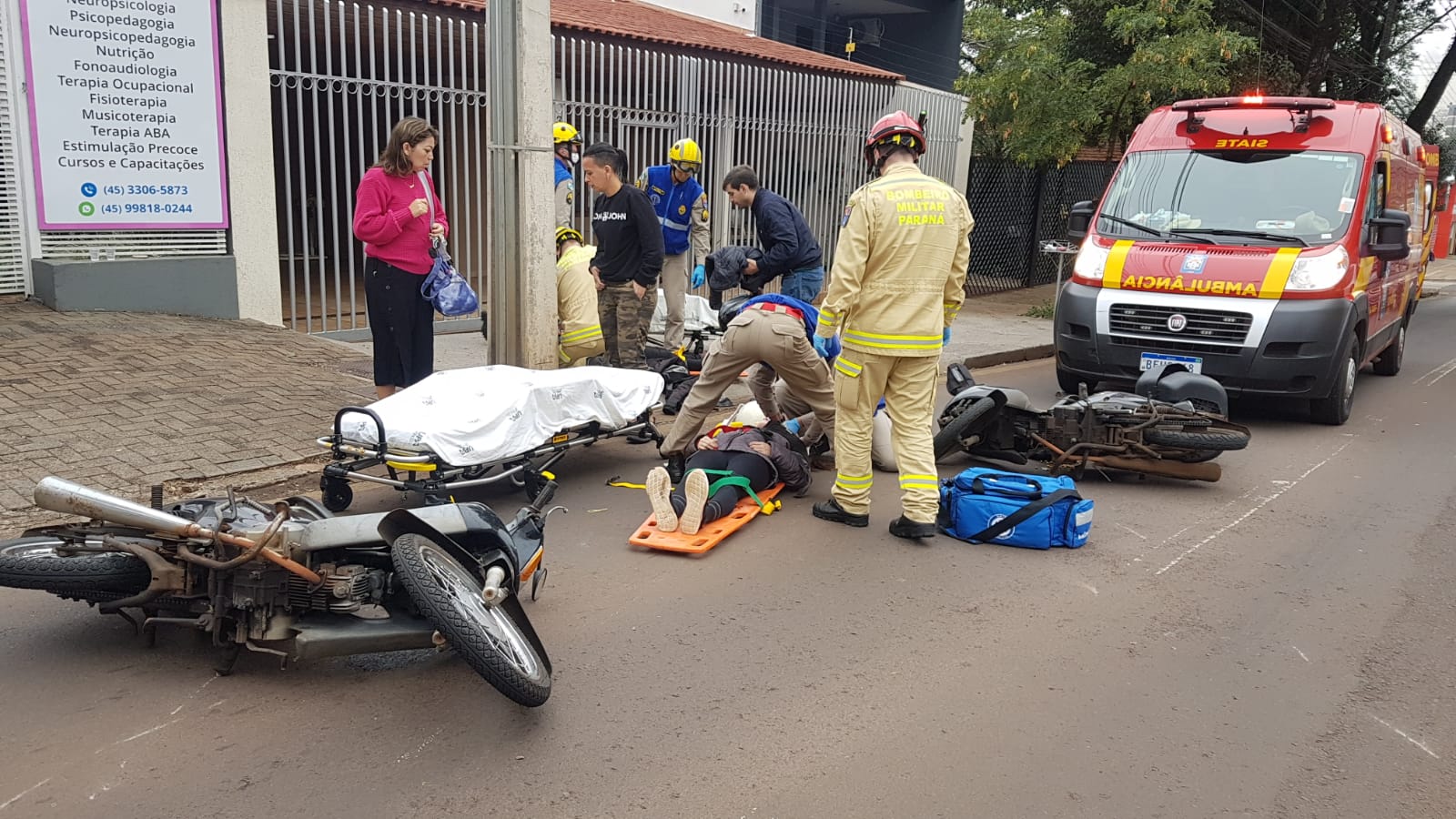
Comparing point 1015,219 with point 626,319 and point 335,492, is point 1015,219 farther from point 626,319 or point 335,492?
point 335,492

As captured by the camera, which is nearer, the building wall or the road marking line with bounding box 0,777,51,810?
the road marking line with bounding box 0,777,51,810

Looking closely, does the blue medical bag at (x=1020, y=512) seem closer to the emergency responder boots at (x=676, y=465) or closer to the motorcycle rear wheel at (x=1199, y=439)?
the motorcycle rear wheel at (x=1199, y=439)

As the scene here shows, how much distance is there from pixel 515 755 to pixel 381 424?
7.57 feet

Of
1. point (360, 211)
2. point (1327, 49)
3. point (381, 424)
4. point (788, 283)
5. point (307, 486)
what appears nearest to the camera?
point (381, 424)

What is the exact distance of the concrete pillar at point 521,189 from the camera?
752cm

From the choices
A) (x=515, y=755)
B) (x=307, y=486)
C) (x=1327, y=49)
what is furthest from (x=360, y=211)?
(x=1327, y=49)

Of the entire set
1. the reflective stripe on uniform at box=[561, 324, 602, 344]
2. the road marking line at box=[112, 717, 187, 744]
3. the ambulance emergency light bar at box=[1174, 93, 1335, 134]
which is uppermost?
the ambulance emergency light bar at box=[1174, 93, 1335, 134]

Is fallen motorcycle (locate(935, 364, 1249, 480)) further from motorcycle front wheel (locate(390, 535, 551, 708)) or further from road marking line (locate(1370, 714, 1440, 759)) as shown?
motorcycle front wheel (locate(390, 535, 551, 708))

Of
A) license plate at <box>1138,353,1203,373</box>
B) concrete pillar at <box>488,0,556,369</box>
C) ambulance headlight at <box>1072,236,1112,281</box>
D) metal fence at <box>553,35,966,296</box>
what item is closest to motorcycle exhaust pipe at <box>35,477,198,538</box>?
concrete pillar at <box>488,0,556,369</box>

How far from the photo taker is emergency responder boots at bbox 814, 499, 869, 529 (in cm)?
566

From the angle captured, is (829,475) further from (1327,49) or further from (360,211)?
(1327,49)

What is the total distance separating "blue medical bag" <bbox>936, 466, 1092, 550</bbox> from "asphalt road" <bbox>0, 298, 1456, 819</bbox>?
13cm

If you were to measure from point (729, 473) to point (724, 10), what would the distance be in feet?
56.8

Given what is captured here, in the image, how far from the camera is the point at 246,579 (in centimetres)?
354
